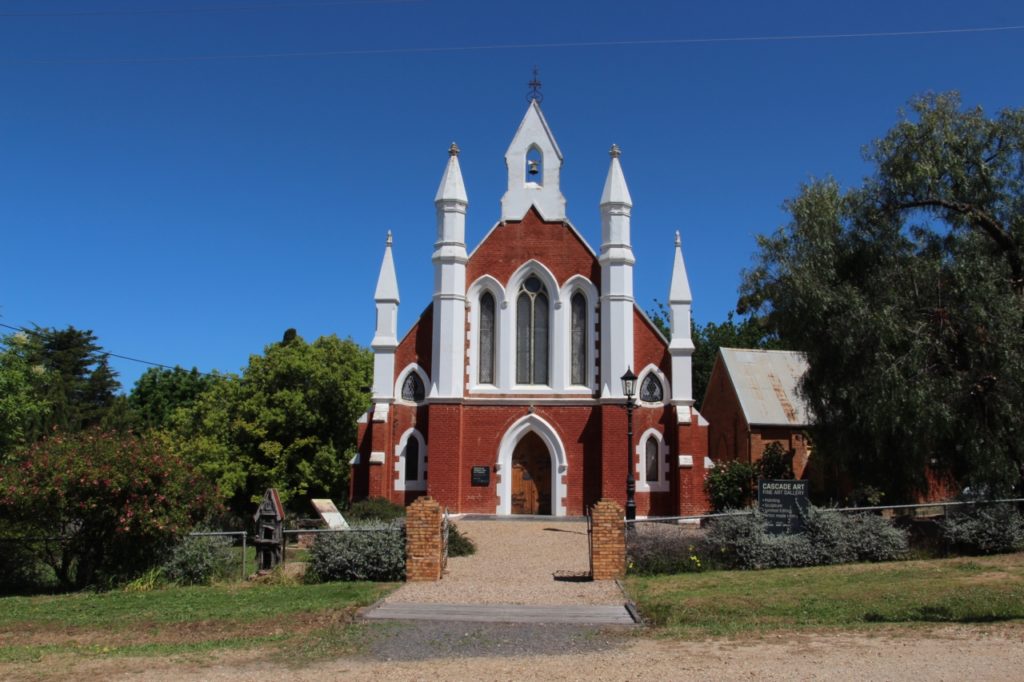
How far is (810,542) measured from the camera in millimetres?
16969

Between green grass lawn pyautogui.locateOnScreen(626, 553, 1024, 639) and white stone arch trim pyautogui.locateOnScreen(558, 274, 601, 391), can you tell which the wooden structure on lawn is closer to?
green grass lawn pyautogui.locateOnScreen(626, 553, 1024, 639)

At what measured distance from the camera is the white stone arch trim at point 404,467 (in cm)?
2878

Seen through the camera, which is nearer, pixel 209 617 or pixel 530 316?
pixel 209 617

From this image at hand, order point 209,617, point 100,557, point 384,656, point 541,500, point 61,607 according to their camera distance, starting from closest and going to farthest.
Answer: point 384,656
point 209,617
point 61,607
point 100,557
point 541,500

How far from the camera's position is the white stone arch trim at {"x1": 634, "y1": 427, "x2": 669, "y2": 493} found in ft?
93.4

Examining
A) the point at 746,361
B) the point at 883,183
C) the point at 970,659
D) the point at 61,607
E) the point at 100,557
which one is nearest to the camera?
the point at 970,659

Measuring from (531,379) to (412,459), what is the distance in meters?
4.82

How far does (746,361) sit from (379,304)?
1710 cm

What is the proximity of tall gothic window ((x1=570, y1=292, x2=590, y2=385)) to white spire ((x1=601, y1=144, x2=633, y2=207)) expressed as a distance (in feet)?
11.2

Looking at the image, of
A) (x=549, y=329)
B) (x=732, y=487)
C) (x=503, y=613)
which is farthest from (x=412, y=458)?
(x=503, y=613)

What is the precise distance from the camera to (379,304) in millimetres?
30172

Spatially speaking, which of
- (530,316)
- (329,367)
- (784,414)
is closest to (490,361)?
(530,316)

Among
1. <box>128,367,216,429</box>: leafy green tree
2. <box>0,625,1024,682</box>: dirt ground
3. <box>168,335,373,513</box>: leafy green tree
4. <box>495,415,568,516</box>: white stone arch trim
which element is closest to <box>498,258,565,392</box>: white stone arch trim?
<box>495,415,568,516</box>: white stone arch trim

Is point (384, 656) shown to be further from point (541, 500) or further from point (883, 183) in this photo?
point (541, 500)
